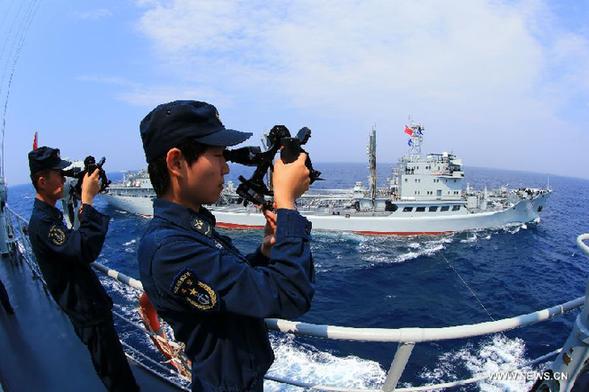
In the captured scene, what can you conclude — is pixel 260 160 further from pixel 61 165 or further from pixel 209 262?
pixel 61 165

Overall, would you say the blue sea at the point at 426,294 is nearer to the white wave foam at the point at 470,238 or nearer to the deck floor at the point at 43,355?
the white wave foam at the point at 470,238

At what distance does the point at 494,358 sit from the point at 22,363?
12.4m

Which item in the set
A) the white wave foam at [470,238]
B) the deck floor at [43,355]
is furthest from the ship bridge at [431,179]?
the deck floor at [43,355]

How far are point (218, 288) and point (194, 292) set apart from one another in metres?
0.08

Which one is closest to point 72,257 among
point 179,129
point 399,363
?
point 179,129

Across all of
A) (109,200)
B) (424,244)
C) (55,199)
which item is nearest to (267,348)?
(55,199)

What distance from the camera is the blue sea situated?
10594 millimetres

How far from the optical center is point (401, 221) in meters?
31.6

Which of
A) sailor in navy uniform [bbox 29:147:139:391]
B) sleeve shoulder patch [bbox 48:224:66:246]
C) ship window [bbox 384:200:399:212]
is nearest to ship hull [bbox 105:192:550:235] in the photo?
ship window [bbox 384:200:399:212]

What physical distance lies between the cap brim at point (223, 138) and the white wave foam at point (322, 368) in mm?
9401

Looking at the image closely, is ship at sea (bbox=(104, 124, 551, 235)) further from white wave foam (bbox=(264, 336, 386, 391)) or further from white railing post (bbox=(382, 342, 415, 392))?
white railing post (bbox=(382, 342, 415, 392))

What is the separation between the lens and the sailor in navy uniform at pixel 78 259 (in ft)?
8.23

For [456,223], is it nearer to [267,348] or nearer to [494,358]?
[494,358]

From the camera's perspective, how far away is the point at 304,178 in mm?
1356
